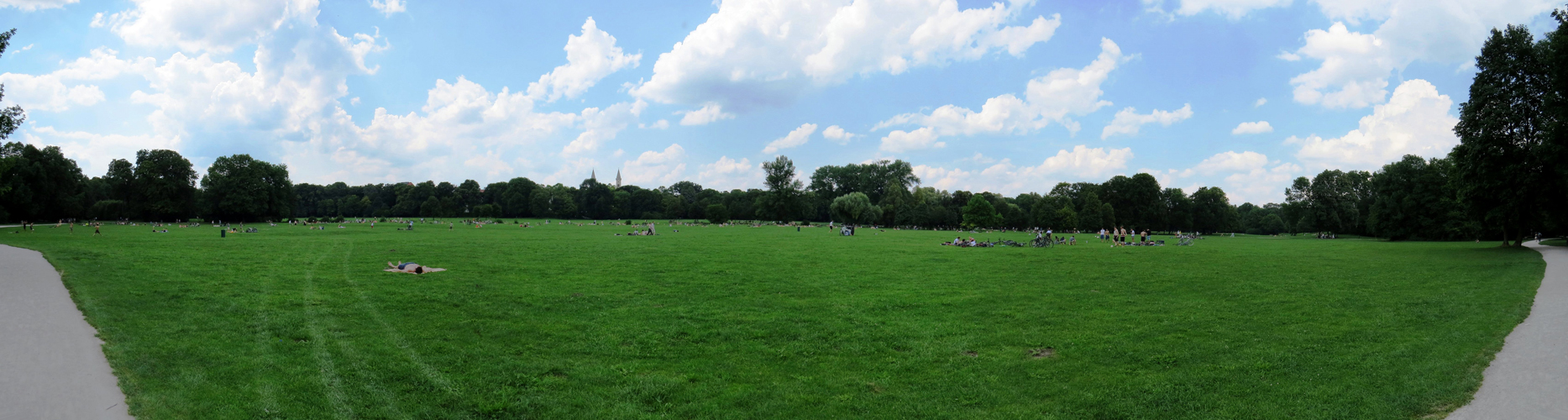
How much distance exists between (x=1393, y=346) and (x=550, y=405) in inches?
444

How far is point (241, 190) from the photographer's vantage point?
71188mm

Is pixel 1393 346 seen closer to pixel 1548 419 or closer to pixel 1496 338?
pixel 1496 338

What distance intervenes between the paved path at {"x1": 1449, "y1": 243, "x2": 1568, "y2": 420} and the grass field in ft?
0.83

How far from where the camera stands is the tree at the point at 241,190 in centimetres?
7062

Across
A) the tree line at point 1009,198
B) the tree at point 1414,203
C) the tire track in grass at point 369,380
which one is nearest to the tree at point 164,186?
the tree line at point 1009,198

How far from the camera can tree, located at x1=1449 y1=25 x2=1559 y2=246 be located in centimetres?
2644

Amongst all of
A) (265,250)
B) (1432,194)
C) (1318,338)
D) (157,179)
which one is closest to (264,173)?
(157,179)

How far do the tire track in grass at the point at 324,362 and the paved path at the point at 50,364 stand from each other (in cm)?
160

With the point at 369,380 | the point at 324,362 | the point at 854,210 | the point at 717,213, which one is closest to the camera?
the point at 369,380

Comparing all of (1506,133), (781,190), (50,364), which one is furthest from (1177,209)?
(50,364)

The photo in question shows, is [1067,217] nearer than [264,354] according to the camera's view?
No

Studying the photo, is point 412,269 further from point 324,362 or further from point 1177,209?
point 1177,209

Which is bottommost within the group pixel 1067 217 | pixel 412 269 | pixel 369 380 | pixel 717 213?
pixel 369 380

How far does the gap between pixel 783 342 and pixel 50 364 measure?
8.67 m
